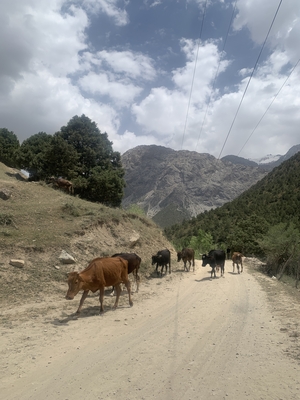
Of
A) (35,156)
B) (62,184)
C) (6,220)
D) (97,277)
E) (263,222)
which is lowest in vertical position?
(97,277)

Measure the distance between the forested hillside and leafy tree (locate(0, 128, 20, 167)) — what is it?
31314 mm

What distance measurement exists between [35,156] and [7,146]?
2129 cm

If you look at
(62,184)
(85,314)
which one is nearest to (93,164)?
(62,184)

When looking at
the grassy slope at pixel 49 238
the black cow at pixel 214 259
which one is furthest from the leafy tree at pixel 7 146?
the black cow at pixel 214 259

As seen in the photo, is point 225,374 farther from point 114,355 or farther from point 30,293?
point 30,293

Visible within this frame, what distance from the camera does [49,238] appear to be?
14.6 metres

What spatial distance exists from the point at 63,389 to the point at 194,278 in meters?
14.1

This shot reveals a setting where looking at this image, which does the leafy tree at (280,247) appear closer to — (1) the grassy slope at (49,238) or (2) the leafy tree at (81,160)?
(1) the grassy slope at (49,238)

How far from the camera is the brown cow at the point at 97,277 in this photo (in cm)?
923

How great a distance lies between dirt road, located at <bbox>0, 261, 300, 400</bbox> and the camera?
5008 mm

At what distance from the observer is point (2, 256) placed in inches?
489

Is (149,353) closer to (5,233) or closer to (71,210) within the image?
(5,233)

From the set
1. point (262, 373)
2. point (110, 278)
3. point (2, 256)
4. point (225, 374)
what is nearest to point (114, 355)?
point (225, 374)

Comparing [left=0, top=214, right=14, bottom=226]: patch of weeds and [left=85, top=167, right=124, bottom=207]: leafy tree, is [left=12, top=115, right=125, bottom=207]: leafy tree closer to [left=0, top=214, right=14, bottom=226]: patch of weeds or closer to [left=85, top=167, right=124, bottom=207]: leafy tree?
[left=85, top=167, right=124, bottom=207]: leafy tree
